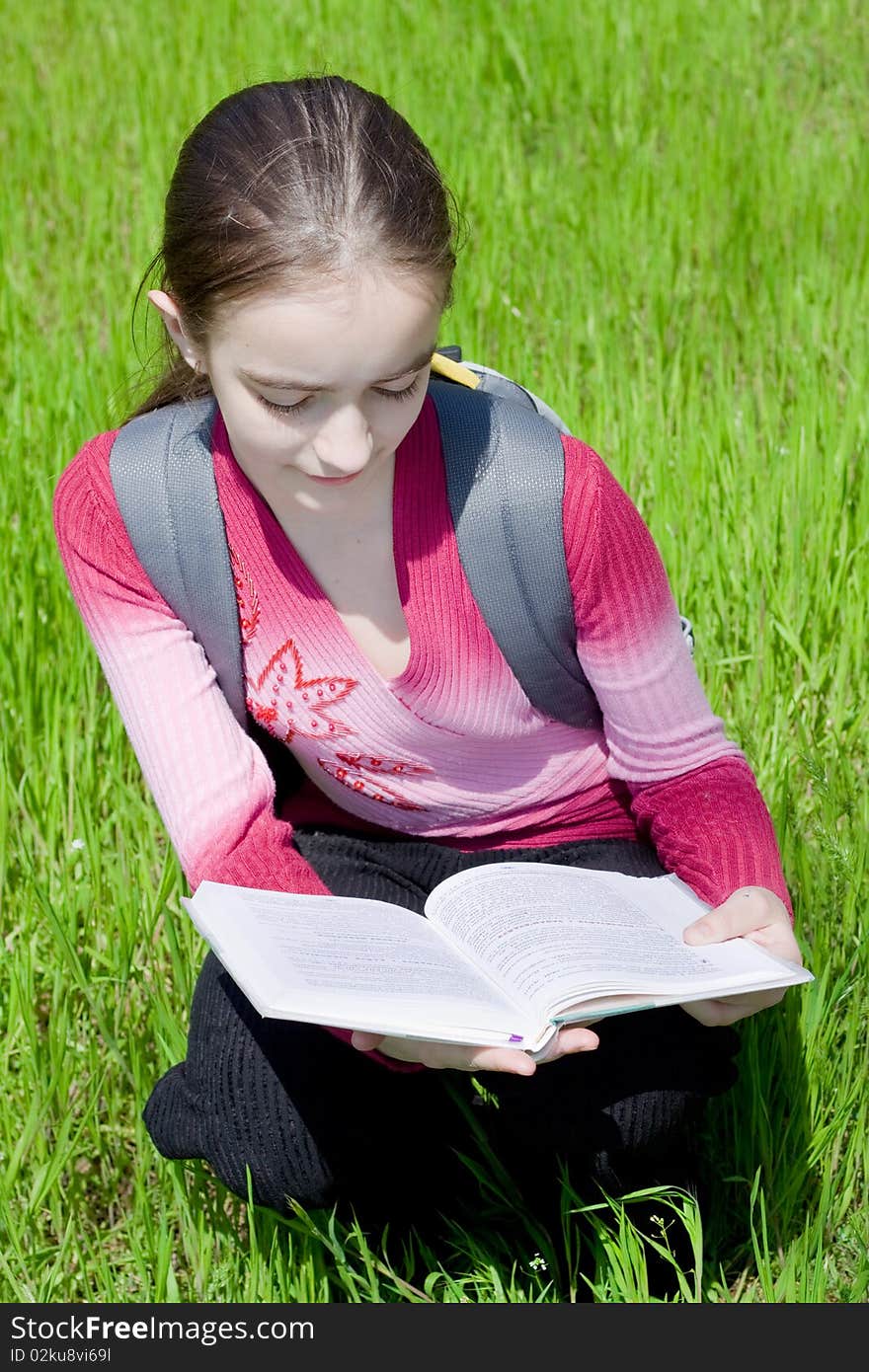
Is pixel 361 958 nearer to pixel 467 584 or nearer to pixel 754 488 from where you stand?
pixel 467 584

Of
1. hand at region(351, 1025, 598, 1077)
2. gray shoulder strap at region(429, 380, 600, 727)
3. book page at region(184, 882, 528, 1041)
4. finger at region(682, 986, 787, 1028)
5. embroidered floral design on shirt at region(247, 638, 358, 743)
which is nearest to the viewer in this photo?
book page at region(184, 882, 528, 1041)

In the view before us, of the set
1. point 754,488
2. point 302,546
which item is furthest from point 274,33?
point 302,546

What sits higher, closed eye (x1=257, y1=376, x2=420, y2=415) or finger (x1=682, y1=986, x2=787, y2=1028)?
closed eye (x1=257, y1=376, x2=420, y2=415)

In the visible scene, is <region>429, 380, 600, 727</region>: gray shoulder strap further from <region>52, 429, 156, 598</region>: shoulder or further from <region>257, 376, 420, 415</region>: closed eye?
<region>52, 429, 156, 598</region>: shoulder

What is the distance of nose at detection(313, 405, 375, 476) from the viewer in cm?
138

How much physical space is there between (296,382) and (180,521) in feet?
0.91

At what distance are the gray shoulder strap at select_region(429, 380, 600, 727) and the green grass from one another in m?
0.35

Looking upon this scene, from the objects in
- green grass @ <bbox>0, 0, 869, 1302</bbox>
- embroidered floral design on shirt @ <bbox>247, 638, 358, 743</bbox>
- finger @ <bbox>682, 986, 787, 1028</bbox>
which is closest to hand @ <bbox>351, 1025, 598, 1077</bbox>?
finger @ <bbox>682, 986, 787, 1028</bbox>

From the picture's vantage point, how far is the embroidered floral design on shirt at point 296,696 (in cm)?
163

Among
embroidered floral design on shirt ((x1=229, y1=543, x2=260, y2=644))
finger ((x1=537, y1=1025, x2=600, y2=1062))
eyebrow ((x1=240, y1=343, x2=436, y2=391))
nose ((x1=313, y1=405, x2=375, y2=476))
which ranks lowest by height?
finger ((x1=537, y1=1025, x2=600, y2=1062))

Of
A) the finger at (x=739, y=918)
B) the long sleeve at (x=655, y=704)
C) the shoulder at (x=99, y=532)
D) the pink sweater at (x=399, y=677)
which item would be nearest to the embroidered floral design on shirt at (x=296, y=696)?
the pink sweater at (x=399, y=677)

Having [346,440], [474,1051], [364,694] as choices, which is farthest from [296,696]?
[474,1051]

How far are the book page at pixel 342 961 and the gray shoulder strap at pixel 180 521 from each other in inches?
12.7

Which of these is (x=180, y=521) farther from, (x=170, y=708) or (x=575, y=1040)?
(x=575, y=1040)
